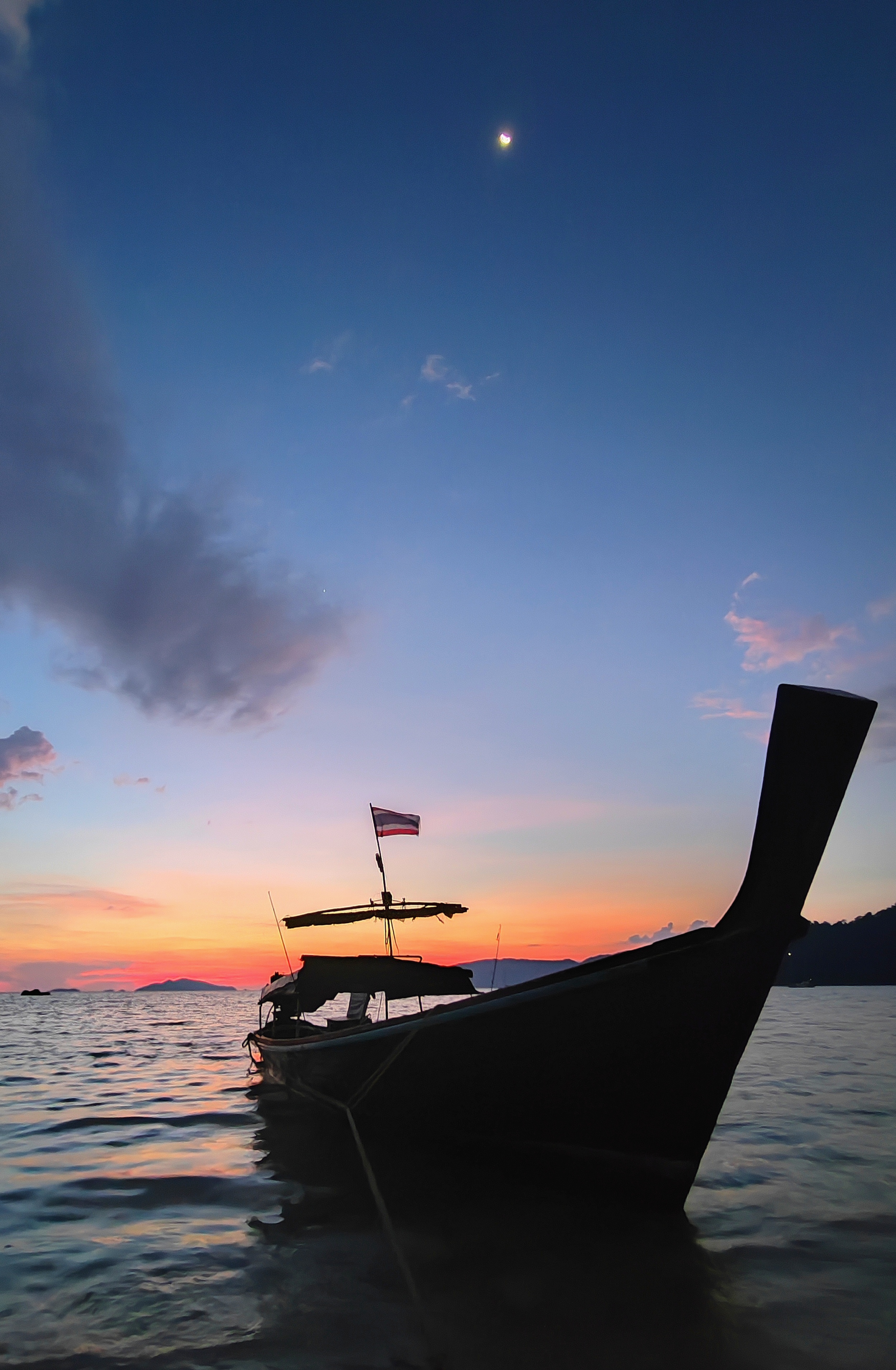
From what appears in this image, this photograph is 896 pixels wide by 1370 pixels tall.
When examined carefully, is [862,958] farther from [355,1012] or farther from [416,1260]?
[416,1260]

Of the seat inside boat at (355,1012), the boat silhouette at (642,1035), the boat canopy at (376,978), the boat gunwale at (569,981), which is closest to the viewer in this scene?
the boat silhouette at (642,1035)

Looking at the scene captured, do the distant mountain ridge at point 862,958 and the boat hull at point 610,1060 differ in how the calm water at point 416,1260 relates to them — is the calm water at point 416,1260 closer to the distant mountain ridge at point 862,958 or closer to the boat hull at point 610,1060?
the boat hull at point 610,1060

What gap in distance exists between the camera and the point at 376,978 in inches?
533

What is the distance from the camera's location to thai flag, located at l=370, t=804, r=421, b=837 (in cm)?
1587

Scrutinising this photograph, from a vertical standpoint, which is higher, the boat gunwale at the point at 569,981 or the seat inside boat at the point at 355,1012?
the boat gunwale at the point at 569,981

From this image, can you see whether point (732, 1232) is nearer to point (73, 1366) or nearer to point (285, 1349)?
point (285, 1349)

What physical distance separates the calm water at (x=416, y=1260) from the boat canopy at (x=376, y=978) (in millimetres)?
2402

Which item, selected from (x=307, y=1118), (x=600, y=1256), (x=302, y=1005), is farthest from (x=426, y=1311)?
(x=302, y=1005)

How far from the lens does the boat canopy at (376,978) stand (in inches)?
531

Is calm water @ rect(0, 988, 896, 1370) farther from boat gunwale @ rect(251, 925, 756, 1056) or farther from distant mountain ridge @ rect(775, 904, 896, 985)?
distant mountain ridge @ rect(775, 904, 896, 985)

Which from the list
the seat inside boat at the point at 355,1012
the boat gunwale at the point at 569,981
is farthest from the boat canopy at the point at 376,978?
the boat gunwale at the point at 569,981

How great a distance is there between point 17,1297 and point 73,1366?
5.23 ft

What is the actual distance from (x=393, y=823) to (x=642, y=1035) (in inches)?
368

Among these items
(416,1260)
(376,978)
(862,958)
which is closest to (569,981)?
(416,1260)
